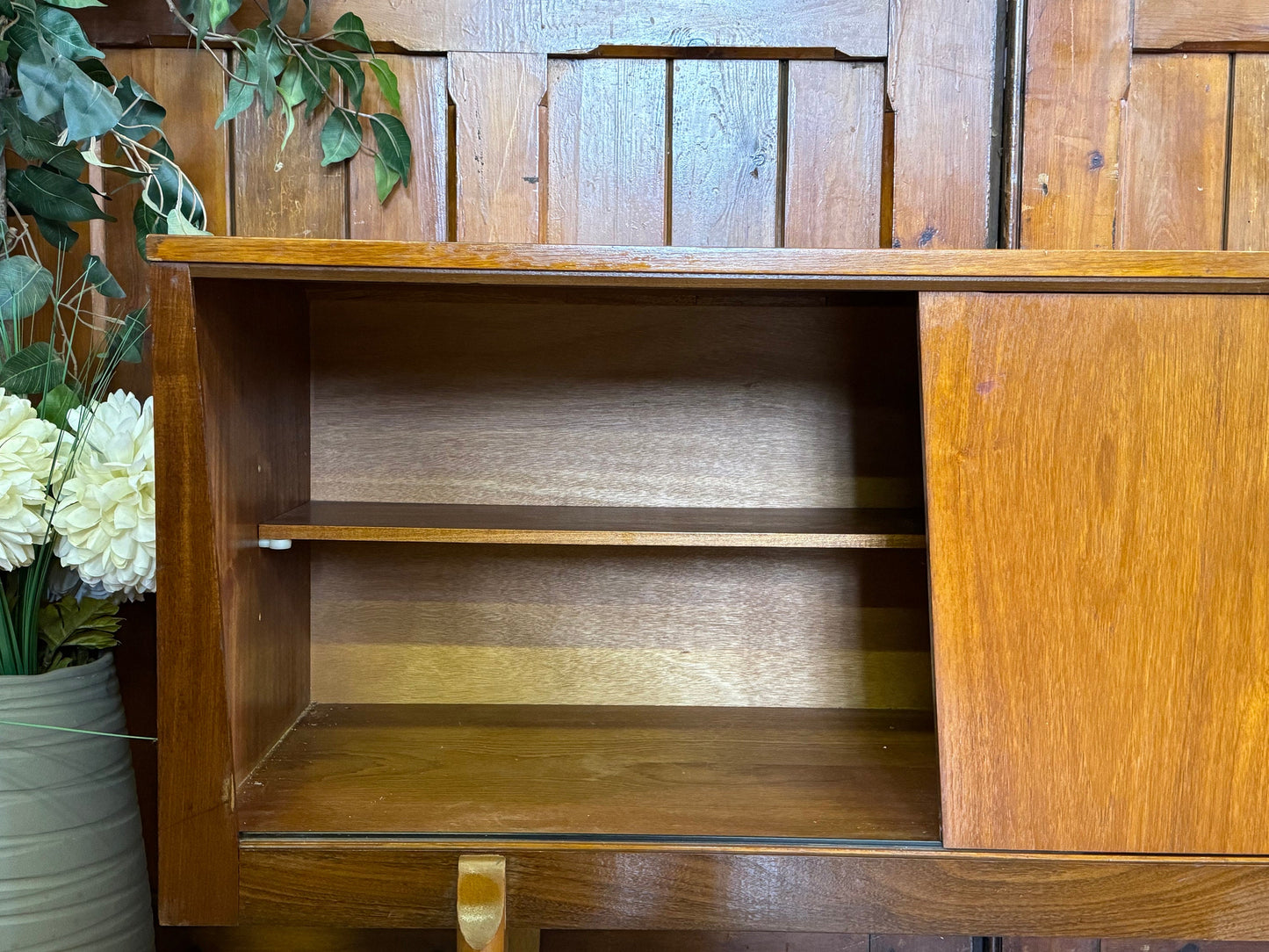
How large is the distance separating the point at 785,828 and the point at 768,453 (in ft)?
1.93

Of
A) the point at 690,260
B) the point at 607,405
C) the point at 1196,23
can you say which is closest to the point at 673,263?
the point at 690,260

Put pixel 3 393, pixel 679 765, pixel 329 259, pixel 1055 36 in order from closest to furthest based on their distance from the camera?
pixel 329 259 → pixel 3 393 → pixel 679 765 → pixel 1055 36

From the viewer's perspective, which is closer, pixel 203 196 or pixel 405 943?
pixel 203 196

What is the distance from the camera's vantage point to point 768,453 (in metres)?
1.47

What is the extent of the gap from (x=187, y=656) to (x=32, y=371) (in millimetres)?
427

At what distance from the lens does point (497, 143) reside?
1405 mm

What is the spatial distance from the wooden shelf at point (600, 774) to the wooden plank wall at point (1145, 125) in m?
0.79

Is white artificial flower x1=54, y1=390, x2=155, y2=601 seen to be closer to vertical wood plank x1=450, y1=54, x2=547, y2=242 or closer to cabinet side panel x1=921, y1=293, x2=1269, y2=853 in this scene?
vertical wood plank x1=450, y1=54, x2=547, y2=242

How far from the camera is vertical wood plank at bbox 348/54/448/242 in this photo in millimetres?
1413

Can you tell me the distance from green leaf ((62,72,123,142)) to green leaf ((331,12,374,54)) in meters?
0.37

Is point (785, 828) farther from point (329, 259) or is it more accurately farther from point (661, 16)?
point (661, 16)

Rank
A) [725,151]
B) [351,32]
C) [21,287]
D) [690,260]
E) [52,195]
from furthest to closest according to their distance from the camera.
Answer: [725,151] < [351,32] < [52,195] < [21,287] < [690,260]

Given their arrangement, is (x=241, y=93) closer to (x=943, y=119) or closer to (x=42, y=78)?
(x=42, y=78)

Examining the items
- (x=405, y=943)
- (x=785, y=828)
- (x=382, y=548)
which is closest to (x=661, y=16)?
(x=382, y=548)
